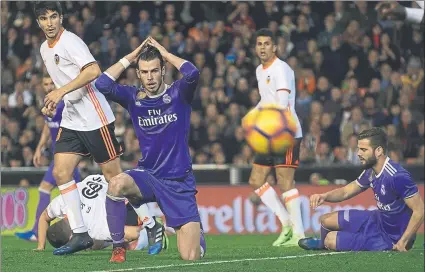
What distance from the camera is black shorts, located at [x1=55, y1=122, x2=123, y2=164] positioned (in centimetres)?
1067

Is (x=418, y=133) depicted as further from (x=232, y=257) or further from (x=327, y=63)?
(x=232, y=257)

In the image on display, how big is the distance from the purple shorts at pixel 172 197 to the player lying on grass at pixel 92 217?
1.58 m

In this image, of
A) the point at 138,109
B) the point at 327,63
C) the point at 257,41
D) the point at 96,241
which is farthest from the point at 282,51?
the point at 138,109

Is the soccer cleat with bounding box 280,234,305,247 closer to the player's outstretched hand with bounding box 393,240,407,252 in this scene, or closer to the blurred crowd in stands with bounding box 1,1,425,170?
the player's outstretched hand with bounding box 393,240,407,252

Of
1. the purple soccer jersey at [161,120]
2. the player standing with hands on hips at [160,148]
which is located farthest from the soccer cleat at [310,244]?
the purple soccer jersey at [161,120]

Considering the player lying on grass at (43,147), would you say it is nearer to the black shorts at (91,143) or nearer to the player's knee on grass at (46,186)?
the player's knee on grass at (46,186)

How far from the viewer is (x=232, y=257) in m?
10.4

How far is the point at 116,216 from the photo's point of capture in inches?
384

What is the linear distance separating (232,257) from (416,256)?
68.9 inches

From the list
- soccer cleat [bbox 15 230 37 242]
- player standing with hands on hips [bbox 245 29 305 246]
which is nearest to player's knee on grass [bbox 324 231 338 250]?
player standing with hands on hips [bbox 245 29 305 246]

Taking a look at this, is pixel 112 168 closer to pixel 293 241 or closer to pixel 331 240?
pixel 331 240

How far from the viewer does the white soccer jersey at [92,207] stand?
37.6 ft

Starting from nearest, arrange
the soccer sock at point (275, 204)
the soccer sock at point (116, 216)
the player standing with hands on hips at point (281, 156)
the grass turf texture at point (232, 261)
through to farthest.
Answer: the grass turf texture at point (232, 261) → the soccer sock at point (116, 216) → the player standing with hands on hips at point (281, 156) → the soccer sock at point (275, 204)

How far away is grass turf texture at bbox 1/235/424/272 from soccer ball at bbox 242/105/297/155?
3.47ft
